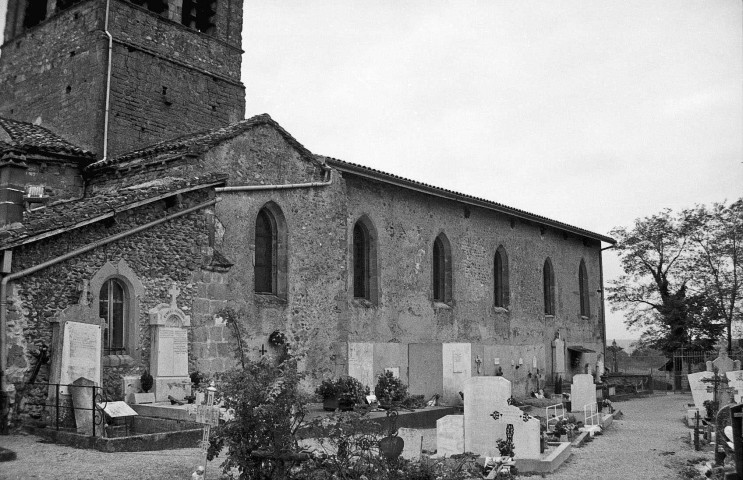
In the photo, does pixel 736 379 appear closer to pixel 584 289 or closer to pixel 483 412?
pixel 483 412

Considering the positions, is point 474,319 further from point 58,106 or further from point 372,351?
point 58,106

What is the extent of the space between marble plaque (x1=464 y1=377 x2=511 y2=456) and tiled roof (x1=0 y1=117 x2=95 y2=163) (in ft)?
37.7

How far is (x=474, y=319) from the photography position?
24156 mm

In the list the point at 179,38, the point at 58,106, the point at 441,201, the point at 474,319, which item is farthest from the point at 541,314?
the point at 58,106

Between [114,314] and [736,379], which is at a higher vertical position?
[114,314]

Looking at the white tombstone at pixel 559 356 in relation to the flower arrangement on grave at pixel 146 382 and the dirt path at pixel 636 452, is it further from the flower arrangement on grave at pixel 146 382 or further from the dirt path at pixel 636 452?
the flower arrangement on grave at pixel 146 382

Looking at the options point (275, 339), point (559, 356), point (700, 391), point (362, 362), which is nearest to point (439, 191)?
point (362, 362)

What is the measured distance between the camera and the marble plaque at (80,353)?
12.0m

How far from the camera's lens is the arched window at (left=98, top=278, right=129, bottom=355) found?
13.3m

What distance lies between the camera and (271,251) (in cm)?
1748

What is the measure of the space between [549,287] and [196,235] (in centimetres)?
1797

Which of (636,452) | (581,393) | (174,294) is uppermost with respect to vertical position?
(174,294)

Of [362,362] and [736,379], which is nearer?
[736,379]

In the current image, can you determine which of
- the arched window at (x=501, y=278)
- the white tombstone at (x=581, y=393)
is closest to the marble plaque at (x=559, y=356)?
the arched window at (x=501, y=278)
